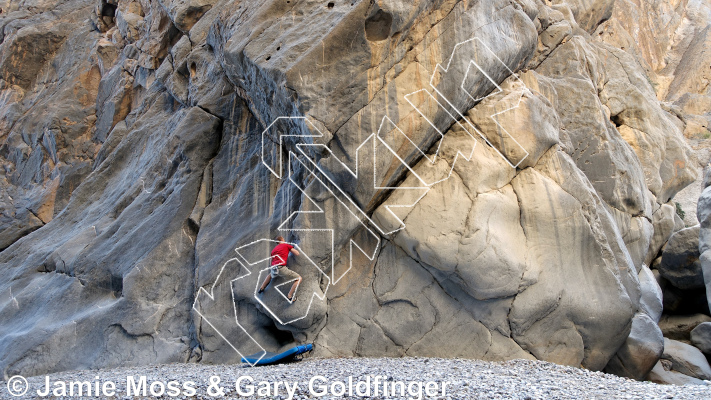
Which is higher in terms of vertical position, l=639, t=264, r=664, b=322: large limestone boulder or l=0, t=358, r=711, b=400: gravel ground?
l=0, t=358, r=711, b=400: gravel ground

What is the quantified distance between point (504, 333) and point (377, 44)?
17.4 feet

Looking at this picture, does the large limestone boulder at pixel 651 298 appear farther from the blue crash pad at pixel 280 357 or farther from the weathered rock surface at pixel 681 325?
the blue crash pad at pixel 280 357

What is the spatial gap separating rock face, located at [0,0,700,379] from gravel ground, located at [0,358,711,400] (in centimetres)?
92

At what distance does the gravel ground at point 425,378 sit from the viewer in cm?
577

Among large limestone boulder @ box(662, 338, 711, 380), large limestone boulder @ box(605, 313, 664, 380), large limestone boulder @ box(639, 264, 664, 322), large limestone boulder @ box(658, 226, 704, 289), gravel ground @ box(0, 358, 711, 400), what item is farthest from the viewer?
large limestone boulder @ box(658, 226, 704, 289)

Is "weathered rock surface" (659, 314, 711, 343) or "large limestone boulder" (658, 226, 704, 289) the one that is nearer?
"large limestone boulder" (658, 226, 704, 289)

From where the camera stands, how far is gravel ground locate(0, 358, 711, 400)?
5.77 meters

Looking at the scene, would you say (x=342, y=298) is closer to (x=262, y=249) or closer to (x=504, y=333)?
(x=262, y=249)

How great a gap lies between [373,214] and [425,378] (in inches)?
126

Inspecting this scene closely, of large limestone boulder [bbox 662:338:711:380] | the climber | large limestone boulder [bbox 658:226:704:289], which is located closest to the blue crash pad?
the climber

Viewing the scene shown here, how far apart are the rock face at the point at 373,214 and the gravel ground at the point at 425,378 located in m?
0.92

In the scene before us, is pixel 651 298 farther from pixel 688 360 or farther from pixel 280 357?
pixel 280 357

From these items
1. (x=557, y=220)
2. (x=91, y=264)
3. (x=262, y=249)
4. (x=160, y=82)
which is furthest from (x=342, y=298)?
(x=160, y=82)

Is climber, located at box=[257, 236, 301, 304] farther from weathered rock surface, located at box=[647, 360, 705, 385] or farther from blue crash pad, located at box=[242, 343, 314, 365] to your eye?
weathered rock surface, located at box=[647, 360, 705, 385]
